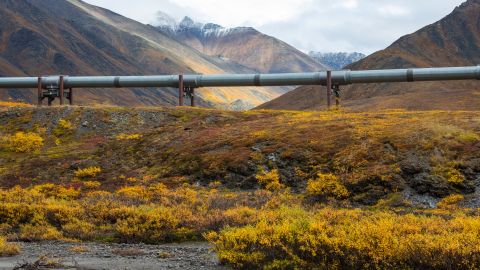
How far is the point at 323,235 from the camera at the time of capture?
12547 millimetres

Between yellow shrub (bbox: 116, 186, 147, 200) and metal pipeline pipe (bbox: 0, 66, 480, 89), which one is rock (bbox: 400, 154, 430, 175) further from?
metal pipeline pipe (bbox: 0, 66, 480, 89)

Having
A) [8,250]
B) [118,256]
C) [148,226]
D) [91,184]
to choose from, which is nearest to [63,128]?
[91,184]

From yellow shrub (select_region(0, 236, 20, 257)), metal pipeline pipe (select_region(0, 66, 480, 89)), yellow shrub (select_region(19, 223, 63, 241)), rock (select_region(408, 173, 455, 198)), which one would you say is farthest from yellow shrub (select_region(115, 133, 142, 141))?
yellow shrub (select_region(0, 236, 20, 257))

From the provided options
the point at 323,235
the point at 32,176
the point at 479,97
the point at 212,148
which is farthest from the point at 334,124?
the point at 479,97

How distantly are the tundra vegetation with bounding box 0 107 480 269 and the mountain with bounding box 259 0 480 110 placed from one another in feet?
136

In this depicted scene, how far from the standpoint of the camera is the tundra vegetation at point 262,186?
12.9 m

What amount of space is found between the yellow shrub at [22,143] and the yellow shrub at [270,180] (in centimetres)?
1980

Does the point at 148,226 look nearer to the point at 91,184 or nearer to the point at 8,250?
the point at 8,250

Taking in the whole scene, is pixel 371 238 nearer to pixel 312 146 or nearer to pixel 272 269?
pixel 272 269

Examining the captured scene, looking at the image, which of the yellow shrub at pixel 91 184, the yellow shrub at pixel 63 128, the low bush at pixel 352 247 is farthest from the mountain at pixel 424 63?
the low bush at pixel 352 247

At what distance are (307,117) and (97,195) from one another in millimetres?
17458

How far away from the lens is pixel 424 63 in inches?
5315

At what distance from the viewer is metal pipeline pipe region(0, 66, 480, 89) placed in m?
50.5

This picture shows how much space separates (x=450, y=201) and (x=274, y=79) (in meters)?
34.2
